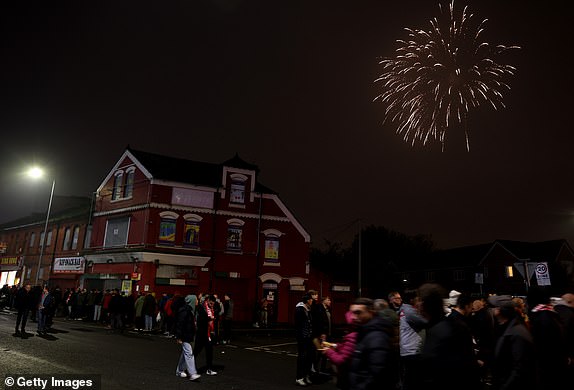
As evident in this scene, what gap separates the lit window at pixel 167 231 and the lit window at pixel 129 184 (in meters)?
3.97

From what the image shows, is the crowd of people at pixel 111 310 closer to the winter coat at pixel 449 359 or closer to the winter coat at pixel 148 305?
the winter coat at pixel 148 305

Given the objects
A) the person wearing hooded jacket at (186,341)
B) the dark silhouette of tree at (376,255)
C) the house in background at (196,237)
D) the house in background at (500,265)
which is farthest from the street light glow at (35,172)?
the dark silhouette of tree at (376,255)

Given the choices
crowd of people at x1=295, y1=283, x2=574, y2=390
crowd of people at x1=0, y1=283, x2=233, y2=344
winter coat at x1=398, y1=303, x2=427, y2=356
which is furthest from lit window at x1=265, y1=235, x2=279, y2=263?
crowd of people at x1=295, y1=283, x2=574, y2=390

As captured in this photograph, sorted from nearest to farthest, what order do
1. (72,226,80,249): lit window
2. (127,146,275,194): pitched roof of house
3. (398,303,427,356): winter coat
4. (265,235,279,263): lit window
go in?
1. (398,303,427,356): winter coat
2. (127,146,275,194): pitched roof of house
3. (265,235,279,263): lit window
4. (72,226,80,249): lit window

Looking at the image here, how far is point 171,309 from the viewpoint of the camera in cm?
2062

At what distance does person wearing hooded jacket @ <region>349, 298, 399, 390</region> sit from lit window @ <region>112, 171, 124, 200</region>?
31245 mm

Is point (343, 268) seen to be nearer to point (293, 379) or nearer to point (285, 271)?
point (285, 271)

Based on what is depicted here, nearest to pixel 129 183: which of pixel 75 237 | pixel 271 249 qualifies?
pixel 75 237

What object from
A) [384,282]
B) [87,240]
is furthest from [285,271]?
[384,282]

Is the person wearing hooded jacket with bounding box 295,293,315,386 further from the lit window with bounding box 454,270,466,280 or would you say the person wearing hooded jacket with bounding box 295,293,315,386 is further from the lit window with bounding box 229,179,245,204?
the lit window with bounding box 454,270,466,280

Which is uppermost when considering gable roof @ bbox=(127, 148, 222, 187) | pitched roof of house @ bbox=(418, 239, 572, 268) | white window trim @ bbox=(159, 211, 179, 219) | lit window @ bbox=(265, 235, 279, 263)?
gable roof @ bbox=(127, 148, 222, 187)

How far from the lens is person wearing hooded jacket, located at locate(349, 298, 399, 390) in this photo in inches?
163

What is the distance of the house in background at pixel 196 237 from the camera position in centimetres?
2903

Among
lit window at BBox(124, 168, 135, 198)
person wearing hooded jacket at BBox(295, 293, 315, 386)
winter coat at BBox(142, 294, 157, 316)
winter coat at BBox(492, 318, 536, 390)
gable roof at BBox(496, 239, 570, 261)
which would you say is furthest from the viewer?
gable roof at BBox(496, 239, 570, 261)
